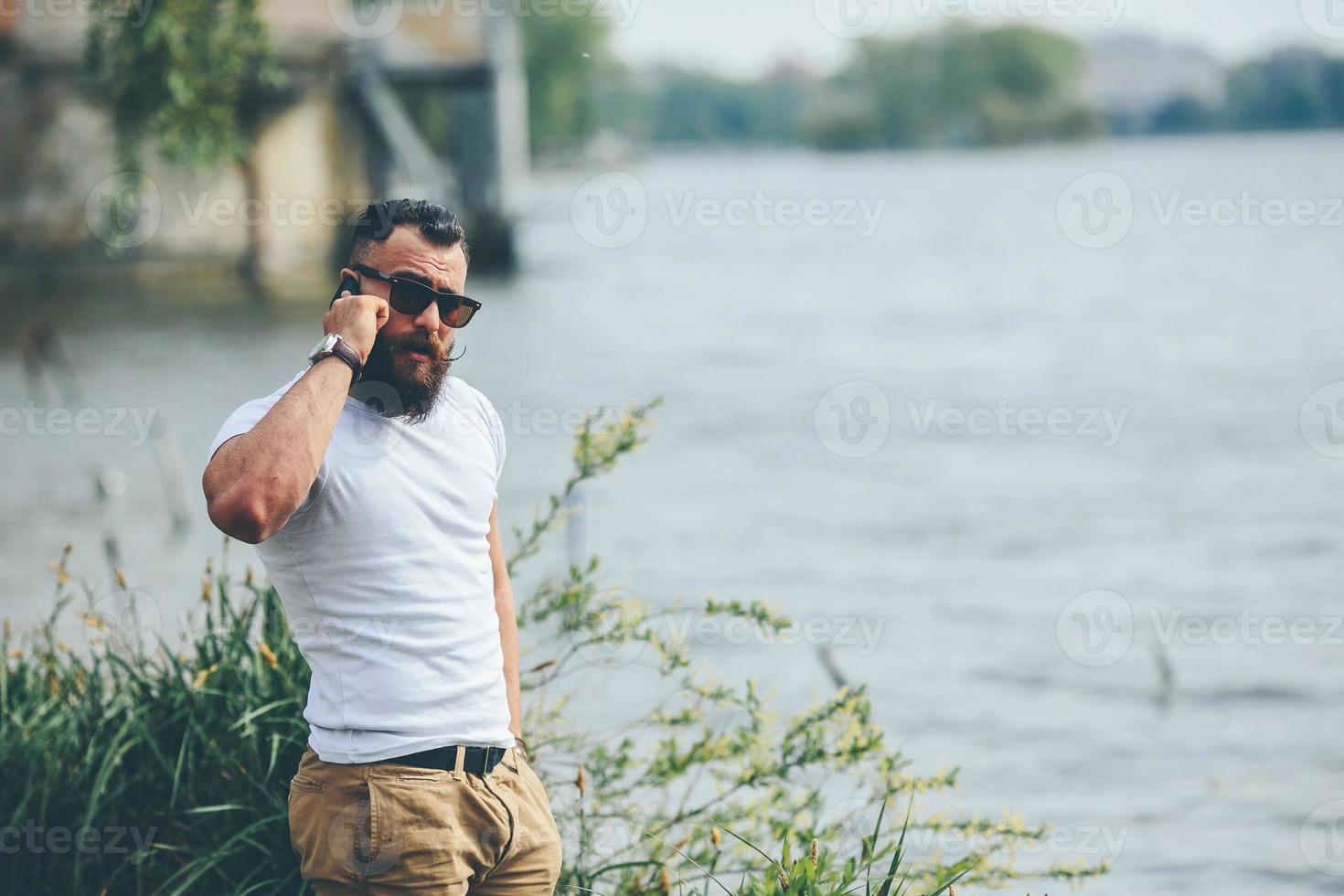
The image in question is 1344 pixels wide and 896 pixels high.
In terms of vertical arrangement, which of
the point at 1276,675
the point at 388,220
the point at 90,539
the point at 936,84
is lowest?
the point at 1276,675

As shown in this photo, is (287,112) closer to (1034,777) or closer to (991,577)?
(991,577)

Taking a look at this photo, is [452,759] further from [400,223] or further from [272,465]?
[400,223]

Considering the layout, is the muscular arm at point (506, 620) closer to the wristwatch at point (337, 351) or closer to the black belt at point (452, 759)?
the black belt at point (452, 759)

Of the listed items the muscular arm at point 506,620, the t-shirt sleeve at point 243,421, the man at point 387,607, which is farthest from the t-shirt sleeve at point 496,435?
the t-shirt sleeve at point 243,421

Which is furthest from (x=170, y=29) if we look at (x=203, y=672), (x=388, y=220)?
(x=388, y=220)

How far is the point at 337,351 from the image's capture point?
3.05 meters

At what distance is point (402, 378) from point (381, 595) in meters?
0.47

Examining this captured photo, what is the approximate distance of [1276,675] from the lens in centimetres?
1276

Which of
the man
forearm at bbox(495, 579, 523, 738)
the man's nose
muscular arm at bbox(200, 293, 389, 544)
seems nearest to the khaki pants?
the man

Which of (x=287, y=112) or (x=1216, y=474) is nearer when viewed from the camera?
(x=1216, y=474)

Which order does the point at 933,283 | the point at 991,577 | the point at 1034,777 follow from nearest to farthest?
the point at 1034,777
the point at 991,577
the point at 933,283

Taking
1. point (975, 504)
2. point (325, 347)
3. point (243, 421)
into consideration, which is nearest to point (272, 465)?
point (243, 421)

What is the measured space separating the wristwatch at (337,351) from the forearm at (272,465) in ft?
0.26

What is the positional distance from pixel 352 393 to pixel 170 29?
15.2 feet
